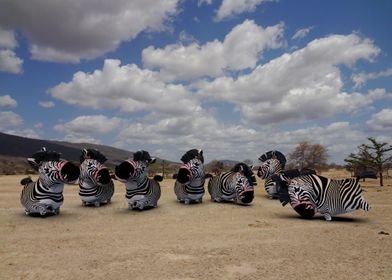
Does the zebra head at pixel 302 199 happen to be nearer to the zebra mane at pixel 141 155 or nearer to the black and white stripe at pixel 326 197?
the black and white stripe at pixel 326 197

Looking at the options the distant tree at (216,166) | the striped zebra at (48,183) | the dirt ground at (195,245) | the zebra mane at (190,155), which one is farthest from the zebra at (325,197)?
the distant tree at (216,166)

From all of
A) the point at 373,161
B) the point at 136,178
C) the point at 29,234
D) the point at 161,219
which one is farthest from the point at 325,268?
the point at 373,161

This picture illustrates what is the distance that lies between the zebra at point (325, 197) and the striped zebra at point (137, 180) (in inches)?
164

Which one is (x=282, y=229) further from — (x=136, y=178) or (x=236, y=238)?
(x=136, y=178)

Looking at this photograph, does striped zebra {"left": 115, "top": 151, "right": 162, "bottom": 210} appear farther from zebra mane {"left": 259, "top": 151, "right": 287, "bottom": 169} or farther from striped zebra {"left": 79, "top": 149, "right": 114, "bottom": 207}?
zebra mane {"left": 259, "top": 151, "right": 287, "bottom": 169}

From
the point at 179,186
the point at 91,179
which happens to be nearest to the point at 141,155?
the point at 91,179

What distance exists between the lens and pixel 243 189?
13.0m

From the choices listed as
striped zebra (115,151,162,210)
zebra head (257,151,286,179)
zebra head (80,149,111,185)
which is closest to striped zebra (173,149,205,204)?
striped zebra (115,151,162,210)

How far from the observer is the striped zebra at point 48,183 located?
1082cm

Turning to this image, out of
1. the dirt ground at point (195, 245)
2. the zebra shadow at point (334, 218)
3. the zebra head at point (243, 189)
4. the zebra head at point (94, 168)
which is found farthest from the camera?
the zebra head at point (243, 189)

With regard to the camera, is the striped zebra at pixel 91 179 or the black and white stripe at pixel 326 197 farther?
the striped zebra at pixel 91 179

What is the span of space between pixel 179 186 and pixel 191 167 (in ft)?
3.49

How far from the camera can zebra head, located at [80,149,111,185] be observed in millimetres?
12453

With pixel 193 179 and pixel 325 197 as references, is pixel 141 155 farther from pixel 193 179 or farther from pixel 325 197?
pixel 325 197
